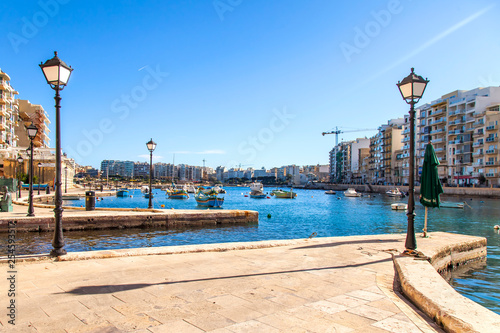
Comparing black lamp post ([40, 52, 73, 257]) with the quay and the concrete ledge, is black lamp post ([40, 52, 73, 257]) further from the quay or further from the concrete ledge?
the concrete ledge

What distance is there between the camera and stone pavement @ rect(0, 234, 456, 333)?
4.45m

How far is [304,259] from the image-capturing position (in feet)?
28.8

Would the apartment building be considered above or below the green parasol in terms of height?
above

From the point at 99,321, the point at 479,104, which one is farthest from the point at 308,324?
the point at 479,104

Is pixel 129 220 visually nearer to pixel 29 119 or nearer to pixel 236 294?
pixel 236 294

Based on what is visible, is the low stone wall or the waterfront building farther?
the waterfront building

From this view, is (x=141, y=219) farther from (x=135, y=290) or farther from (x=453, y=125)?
(x=453, y=125)

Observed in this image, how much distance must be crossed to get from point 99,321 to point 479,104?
97677 mm

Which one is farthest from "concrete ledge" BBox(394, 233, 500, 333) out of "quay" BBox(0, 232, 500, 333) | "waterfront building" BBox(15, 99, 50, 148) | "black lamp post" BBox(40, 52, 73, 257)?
"waterfront building" BBox(15, 99, 50, 148)

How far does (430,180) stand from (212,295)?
9.85 m

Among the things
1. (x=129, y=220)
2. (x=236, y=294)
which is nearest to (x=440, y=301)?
(x=236, y=294)

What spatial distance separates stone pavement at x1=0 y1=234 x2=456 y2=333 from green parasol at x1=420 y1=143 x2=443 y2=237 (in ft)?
14.3

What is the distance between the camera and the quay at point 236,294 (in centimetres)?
443

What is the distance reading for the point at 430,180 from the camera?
1230cm
